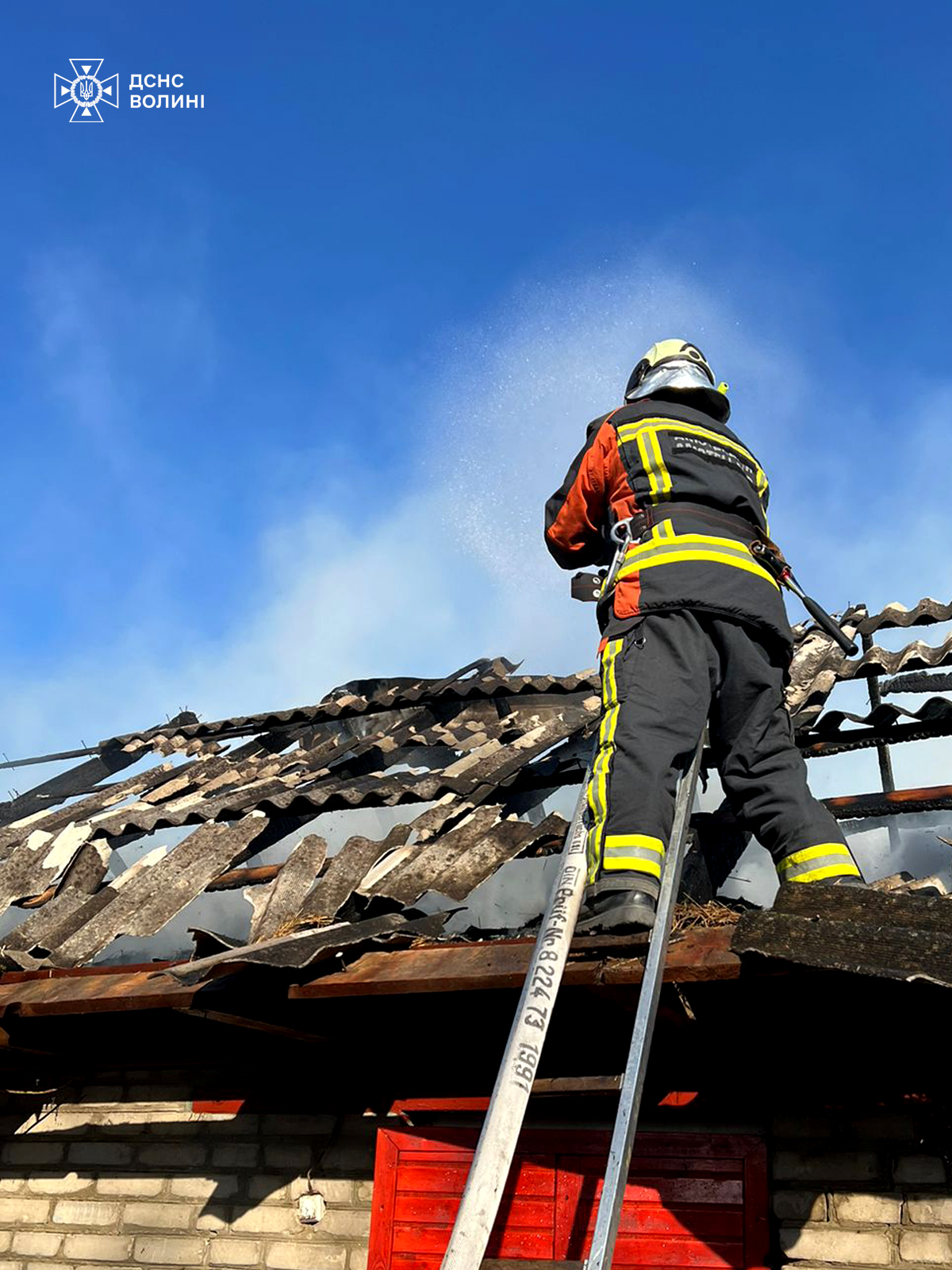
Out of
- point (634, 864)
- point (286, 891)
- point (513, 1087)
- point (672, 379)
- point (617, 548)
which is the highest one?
point (672, 379)

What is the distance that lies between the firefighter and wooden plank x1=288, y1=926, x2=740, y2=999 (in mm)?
125

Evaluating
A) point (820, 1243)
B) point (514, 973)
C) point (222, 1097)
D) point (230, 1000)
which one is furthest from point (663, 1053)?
point (222, 1097)

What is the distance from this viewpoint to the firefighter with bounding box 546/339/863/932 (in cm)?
322

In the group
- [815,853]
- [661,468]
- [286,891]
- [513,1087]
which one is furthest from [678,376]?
[513,1087]

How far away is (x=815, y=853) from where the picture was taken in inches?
135

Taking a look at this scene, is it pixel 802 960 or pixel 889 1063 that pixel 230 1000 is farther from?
pixel 889 1063

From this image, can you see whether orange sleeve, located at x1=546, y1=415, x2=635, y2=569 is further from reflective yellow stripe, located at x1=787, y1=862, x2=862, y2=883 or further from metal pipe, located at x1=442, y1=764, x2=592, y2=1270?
metal pipe, located at x1=442, y1=764, x2=592, y2=1270

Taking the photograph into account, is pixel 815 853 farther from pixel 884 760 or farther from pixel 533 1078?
pixel 884 760

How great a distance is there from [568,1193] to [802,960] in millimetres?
1699

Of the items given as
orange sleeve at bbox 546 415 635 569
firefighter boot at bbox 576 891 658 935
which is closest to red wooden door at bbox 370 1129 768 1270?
firefighter boot at bbox 576 891 658 935

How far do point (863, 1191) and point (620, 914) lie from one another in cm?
143

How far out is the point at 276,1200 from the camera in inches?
171

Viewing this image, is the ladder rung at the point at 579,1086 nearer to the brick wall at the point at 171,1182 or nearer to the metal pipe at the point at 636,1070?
the metal pipe at the point at 636,1070

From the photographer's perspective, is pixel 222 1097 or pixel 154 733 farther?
pixel 154 733
